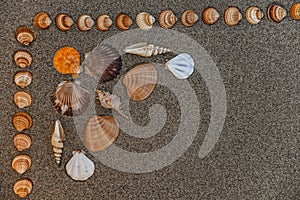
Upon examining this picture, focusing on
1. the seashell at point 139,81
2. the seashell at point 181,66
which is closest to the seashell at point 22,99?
the seashell at point 139,81

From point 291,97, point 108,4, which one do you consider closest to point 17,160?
point 108,4

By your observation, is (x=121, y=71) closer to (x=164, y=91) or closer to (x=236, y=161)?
(x=164, y=91)

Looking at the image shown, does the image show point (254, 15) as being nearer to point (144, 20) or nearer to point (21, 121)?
point (144, 20)

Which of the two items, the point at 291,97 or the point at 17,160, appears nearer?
the point at 17,160

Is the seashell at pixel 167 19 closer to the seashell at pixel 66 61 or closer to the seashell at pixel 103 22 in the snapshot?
the seashell at pixel 103 22

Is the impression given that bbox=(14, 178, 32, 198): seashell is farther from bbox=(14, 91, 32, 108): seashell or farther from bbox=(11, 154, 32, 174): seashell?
bbox=(14, 91, 32, 108): seashell

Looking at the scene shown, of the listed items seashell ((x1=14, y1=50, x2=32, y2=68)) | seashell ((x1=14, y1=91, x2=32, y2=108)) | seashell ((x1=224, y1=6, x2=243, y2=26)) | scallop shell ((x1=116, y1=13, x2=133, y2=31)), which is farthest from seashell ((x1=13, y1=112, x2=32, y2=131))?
seashell ((x1=224, y1=6, x2=243, y2=26))

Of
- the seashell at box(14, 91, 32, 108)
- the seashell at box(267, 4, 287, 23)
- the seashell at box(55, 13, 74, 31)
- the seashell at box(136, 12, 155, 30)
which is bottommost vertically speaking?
the seashell at box(267, 4, 287, 23)
